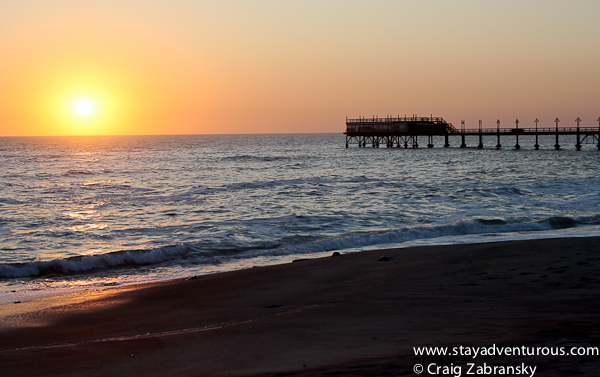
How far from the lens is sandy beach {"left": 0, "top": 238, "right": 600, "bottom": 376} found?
5645 millimetres

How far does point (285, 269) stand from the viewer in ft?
40.7

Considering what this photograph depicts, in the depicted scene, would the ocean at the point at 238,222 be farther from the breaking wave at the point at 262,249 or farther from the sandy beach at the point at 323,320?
the sandy beach at the point at 323,320

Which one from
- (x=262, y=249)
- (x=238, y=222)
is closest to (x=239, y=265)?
(x=262, y=249)

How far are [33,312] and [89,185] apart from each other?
1288 inches

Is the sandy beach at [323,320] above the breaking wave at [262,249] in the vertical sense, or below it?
above

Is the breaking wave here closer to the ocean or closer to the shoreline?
the ocean

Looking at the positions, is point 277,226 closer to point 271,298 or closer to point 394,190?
point 271,298

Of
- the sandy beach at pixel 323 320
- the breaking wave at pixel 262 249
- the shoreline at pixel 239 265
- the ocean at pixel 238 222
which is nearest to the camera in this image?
the sandy beach at pixel 323 320

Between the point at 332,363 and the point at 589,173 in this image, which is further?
the point at 589,173

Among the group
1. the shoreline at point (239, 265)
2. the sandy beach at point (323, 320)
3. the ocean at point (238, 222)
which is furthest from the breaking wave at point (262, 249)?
the sandy beach at point (323, 320)

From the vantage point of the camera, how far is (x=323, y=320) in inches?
293

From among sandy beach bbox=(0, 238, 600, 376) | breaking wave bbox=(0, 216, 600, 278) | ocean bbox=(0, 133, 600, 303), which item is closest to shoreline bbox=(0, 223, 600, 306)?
ocean bbox=(0, 133, 600, 303)

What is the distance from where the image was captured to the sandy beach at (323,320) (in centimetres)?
564

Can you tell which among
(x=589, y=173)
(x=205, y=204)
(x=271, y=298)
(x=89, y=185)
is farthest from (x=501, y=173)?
(x=271, y=298)
